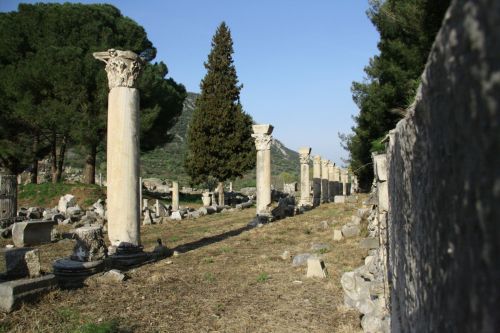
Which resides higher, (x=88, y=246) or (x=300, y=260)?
(x=88, y=246)

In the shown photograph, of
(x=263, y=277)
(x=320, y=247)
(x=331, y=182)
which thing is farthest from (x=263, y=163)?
(x=331, y=182)

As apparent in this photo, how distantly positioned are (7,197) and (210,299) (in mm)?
12526

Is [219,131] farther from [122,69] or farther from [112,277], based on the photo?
[112,277]

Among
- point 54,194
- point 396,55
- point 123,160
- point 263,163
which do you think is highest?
Answer: point 396,55

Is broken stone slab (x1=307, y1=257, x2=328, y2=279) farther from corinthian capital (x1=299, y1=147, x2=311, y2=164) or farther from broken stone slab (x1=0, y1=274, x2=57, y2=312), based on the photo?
corinthian capital (x1=299, y1=147, x2=311, y2=164)

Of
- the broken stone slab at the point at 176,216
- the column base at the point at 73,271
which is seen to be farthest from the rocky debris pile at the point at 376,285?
the broken stone slab at the point at 176,216

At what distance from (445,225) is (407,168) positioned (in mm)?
796

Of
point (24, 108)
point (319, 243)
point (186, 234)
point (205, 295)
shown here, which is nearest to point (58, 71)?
point (24, 108)

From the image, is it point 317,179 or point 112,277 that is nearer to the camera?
point 112,277

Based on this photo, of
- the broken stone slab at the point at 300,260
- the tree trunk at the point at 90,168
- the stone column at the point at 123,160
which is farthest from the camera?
the tree trunk at the point at 90,168

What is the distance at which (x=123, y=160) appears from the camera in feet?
29.6

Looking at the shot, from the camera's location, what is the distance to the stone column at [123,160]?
9008mm

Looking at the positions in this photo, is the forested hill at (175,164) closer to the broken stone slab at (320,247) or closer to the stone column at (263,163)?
the stone column at (263,163)

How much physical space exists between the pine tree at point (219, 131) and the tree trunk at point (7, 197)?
13665 mm
